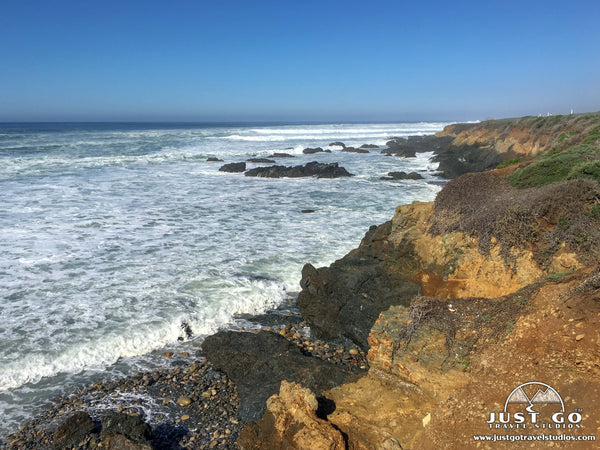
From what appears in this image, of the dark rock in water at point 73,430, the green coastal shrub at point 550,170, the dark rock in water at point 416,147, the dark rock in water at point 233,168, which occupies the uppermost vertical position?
the green coastal shrub at point 550,170

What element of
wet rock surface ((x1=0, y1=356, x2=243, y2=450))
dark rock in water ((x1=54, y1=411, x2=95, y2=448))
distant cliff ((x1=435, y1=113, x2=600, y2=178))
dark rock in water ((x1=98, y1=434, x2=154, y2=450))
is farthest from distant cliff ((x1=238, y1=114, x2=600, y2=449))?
distant cliff ((x1=435, y1=113, x2=600, y2=178))

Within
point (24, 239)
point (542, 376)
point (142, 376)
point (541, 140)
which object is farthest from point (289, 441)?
point (541, 140)

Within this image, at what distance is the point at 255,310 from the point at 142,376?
2971 millimetres

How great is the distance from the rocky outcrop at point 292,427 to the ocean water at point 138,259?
325 cm

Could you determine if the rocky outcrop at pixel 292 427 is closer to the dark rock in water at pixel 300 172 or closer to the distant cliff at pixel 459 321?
the distant cliff at pixel 459 321

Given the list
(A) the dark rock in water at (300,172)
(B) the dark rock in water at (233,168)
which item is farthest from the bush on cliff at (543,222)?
(B) the dark rock in water at (233,168)

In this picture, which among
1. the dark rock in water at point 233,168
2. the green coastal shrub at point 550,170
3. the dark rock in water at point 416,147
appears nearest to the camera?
the green coastal shrub at point 550,170

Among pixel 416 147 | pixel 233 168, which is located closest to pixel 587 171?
pixel 233 168

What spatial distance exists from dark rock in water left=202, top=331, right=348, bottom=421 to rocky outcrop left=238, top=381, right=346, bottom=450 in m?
1.03

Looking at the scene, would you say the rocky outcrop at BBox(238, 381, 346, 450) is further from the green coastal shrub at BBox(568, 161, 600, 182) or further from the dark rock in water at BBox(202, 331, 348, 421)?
the green coastal shrub at BBox(568, 161, 600, 182)

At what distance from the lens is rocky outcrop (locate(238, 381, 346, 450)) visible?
164 inches

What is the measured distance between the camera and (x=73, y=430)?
5.23 meters

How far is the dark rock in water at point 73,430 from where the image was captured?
16.9 ft

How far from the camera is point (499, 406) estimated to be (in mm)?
3951
